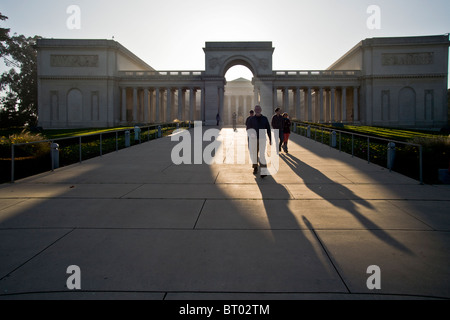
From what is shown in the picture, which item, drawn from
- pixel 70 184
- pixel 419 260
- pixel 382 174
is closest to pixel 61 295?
pixel 419 260

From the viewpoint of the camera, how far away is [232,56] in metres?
57.5

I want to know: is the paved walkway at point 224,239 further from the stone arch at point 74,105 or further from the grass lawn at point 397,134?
the stone arch at point 74,105

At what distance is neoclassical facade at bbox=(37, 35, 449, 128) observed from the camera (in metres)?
56.2

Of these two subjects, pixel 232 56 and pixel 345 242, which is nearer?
pixel 345 242

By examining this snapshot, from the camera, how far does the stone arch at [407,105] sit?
57138 millimetres

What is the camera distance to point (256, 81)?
191 feet

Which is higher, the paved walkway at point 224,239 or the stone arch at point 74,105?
the stone arch at point 74,105

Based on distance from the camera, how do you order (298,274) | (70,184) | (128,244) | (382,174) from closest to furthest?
(298,274) → (128,244) → (70,184) → (382,174)

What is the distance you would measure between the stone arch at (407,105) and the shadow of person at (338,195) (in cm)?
5175

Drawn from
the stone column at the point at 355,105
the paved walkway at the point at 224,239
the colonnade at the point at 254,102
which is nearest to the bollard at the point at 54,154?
the paved walkway at the point at 224,239

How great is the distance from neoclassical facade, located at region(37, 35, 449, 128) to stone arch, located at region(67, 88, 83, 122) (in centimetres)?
16

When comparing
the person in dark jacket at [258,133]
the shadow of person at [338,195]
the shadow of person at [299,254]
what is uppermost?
the person in dark jacket at [258,133]
